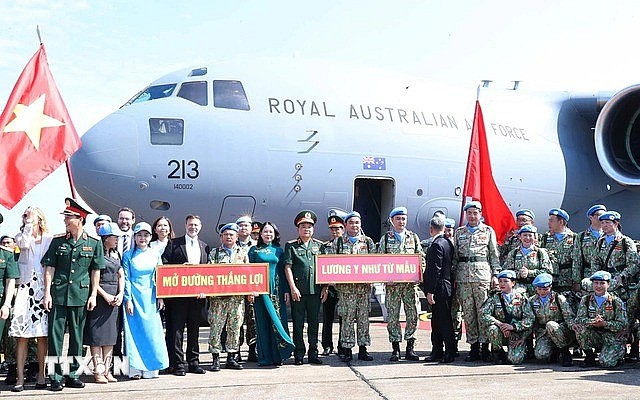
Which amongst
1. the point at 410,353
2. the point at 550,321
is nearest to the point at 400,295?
the point at 410,353

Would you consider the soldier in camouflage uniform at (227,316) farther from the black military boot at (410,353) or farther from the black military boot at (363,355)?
the black military boot at (410,353)

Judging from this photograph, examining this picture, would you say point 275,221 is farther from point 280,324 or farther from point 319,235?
point 280,324

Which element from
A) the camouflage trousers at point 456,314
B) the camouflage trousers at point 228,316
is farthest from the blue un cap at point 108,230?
the camouflage trousers at point 456,314

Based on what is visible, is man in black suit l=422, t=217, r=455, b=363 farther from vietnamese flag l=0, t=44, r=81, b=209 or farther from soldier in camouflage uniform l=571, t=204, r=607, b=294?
vietnamese flag l=0, t=44, r=81, b=209

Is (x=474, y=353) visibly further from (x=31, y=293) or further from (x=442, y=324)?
(x=31, y=293)

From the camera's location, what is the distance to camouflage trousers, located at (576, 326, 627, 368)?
277 inches

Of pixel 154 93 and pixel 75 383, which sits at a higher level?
pixel 154 93

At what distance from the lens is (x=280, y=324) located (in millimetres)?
7477

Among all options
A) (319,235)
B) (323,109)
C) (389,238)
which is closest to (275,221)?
(319,235)

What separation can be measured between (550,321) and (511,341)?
452 mm

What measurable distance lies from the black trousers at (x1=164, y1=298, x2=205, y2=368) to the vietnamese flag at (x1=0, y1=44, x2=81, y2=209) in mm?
1851

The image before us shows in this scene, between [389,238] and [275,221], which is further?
[275,221]

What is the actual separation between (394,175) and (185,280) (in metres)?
4.62

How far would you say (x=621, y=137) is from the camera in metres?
12.1
